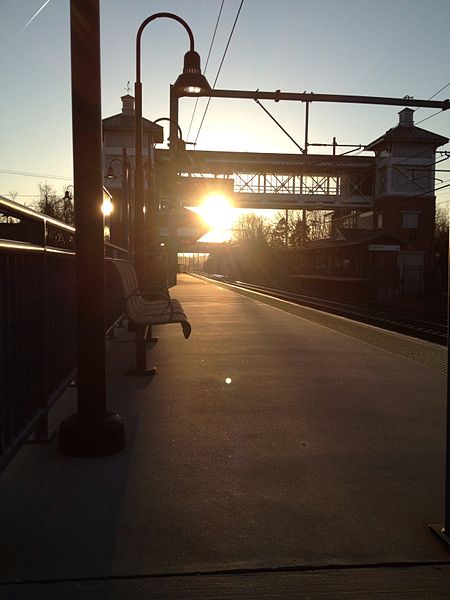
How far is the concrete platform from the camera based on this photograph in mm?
2221

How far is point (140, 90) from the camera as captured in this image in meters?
10.2

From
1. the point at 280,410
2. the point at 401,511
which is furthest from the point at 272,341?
the point at 401,511

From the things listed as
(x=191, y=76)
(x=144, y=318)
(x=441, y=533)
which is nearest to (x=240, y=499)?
(x=441, y=533)

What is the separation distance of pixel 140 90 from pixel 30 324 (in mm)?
8009

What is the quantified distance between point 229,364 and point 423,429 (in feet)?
9.81

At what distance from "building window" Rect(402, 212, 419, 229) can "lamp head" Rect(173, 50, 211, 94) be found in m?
40.1

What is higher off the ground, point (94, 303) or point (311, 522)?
point (94, 303)

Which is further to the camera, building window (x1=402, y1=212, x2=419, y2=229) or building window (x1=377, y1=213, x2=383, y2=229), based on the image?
building window (x1=377, y1=213, x2=383, y2=229)

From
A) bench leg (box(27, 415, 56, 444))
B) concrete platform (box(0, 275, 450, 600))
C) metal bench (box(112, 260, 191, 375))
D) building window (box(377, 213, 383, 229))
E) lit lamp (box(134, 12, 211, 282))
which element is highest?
building window (box(377, 213, 383, 229))

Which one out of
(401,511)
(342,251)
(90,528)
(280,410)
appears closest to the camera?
(90,528)

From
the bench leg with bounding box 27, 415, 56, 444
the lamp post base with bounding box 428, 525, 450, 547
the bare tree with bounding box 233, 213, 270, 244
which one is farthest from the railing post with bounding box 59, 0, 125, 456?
the bare tree with bounding box 233, 213, 270, 244

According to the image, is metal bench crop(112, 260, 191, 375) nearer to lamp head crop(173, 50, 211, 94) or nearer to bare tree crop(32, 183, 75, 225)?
lamp head crop(173, 50, 211, 94)

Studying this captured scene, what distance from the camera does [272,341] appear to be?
9016mm

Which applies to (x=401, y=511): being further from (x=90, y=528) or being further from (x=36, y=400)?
(x=36, y=400)
